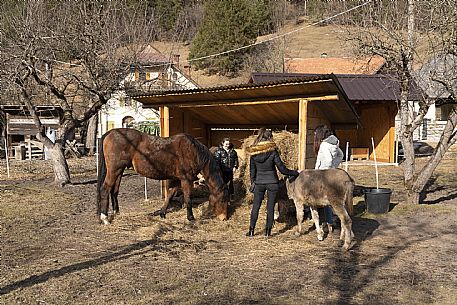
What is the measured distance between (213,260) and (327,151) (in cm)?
279

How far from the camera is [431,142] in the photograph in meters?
26.6

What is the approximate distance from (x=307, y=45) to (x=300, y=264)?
5159 cm

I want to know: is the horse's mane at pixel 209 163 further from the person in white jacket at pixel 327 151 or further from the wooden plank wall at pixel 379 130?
the wooden plank wall at pixel 379 130

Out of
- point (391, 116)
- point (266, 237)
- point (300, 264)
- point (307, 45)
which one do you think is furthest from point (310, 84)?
point (307, 45)

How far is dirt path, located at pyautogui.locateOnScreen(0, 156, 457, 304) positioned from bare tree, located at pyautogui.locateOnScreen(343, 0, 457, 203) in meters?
1.24

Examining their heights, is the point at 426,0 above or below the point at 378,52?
above

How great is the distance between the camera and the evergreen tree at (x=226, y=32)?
40969mm

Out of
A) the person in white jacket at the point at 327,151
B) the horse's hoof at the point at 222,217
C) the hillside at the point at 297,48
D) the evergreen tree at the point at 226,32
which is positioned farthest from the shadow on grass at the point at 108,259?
the evergreen tree at the point at 226,32

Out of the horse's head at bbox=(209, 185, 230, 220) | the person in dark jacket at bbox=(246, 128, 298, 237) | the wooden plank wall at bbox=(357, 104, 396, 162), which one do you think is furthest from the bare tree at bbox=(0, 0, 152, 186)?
the wooden plank wall at bbox=(357, 104, 396, 162)

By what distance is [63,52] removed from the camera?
46.1 ft

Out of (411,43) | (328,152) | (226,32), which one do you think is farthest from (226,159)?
(226,32)

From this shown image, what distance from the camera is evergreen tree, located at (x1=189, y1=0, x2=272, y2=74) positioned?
4097cm

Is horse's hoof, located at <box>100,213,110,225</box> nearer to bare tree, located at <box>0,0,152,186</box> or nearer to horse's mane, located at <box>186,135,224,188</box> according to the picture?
horse's mane, located at <box>186,135,224,188</box>

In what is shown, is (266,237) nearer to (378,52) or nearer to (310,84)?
(310,84)
